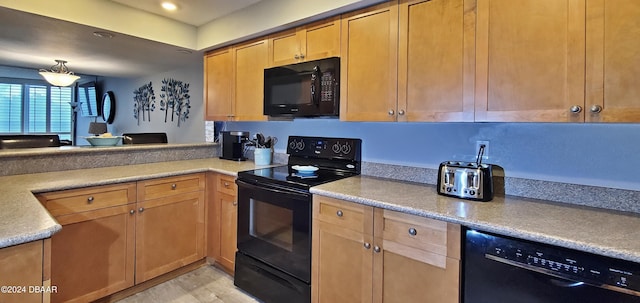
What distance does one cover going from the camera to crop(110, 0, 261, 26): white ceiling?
2566 millimetres

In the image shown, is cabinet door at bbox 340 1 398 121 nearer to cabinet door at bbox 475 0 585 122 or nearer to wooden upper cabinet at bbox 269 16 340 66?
wooden upper cabinet at bbox 269 16 340 66

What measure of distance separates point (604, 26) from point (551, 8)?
0.68 ft

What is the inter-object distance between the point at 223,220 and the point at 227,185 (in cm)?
29

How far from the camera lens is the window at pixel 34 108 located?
6.07 meters

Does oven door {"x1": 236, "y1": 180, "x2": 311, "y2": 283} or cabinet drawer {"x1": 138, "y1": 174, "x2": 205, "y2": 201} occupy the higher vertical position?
cabinet drawer {"x1": 138, "y1": 174, "x2": 205, "y2": 201}

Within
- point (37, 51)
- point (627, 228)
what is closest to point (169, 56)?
point (37, 51)

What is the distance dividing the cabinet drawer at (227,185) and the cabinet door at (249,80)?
0.55m

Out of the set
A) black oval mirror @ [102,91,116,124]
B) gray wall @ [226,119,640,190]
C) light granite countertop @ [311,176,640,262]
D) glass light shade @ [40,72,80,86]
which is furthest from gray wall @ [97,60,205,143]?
light granite countertop @ [311,176,640,262]

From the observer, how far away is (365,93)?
2.00m

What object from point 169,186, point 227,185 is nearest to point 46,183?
point 169,186

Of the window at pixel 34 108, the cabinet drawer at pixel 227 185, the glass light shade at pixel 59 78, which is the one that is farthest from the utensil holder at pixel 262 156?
the window at pixel 34 108

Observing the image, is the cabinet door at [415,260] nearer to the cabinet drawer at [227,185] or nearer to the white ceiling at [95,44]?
the cabinet drawer at [227,185]

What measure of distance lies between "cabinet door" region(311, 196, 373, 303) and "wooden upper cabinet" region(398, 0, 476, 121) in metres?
0.64

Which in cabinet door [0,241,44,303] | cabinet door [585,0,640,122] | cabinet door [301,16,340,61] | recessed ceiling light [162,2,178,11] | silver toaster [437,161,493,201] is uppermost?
recessed ceiling light [162,2,178,11]
